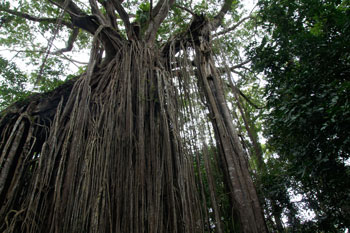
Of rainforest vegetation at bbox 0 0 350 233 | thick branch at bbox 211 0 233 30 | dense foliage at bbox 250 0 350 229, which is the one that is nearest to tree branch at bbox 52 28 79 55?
rainforest vegetation at bbox 0 0 350 233

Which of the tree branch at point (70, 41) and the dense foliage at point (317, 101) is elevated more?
the tree branch at point (70, 41)

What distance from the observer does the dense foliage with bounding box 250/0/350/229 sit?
1493mm

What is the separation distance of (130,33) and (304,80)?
2178 millimetres

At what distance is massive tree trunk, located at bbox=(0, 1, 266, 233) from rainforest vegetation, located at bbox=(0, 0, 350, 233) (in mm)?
12

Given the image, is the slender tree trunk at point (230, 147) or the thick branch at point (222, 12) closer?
the slender tree trunk at point (230, 147)

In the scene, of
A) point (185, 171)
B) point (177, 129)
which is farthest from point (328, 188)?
point (177, 129)

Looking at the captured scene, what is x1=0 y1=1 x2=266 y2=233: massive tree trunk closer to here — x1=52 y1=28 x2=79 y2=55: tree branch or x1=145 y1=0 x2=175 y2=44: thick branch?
x1=145 y1=0 x2=175 y2=44: thick branch

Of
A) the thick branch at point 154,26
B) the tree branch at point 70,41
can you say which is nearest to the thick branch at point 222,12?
the thick branch at point 154,26

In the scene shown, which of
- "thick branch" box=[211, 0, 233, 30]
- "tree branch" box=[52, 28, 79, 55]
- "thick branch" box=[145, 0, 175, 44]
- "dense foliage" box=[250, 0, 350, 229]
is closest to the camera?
"dense foliage" box=[250, 0, 350, 229]

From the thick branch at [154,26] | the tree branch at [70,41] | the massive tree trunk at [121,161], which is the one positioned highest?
the tree branch at [70,41]

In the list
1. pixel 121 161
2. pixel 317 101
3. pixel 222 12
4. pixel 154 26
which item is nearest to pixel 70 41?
pixel 154 26

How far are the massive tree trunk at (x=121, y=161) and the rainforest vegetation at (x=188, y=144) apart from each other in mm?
12

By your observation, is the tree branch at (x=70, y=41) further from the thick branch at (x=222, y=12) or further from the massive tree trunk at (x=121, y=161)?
the thick branch at (x=222, y=12)

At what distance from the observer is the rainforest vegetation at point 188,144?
1558 mm
